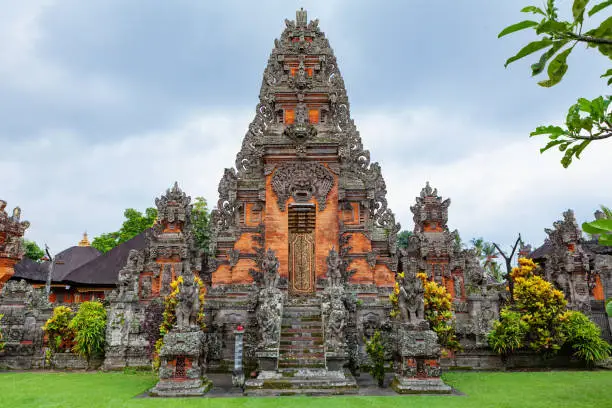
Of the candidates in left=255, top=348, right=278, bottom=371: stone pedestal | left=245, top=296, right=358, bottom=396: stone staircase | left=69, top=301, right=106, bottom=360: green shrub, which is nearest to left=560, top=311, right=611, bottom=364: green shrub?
left=245, top=296, right=358, bottom=396: stone staircase

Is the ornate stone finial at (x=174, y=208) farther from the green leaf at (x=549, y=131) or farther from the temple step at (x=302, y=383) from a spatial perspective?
the green leaf at (x=549, y=131)

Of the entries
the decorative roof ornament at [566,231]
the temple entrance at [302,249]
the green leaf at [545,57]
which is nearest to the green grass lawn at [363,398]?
the temple entrance at [302,249]

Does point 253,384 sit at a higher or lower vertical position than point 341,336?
lower

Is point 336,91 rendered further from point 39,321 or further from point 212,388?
point 39,321

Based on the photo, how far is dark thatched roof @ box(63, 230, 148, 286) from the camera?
949 inches

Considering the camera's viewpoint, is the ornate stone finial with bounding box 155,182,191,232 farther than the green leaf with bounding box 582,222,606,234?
Yes

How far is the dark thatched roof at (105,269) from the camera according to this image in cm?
2411

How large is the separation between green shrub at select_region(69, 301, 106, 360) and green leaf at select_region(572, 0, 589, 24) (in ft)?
49.4

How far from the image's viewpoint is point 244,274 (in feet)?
47.8

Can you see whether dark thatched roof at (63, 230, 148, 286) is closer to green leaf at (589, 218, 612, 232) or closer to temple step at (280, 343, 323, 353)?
temple step at (280, 343, 323, 353)

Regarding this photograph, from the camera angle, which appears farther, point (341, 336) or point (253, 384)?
point (341, 336)

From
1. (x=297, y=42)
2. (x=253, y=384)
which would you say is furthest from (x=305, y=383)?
(x=297, y=42)

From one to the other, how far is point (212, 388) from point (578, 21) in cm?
1062

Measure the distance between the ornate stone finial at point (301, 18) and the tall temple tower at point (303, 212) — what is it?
4.31m
